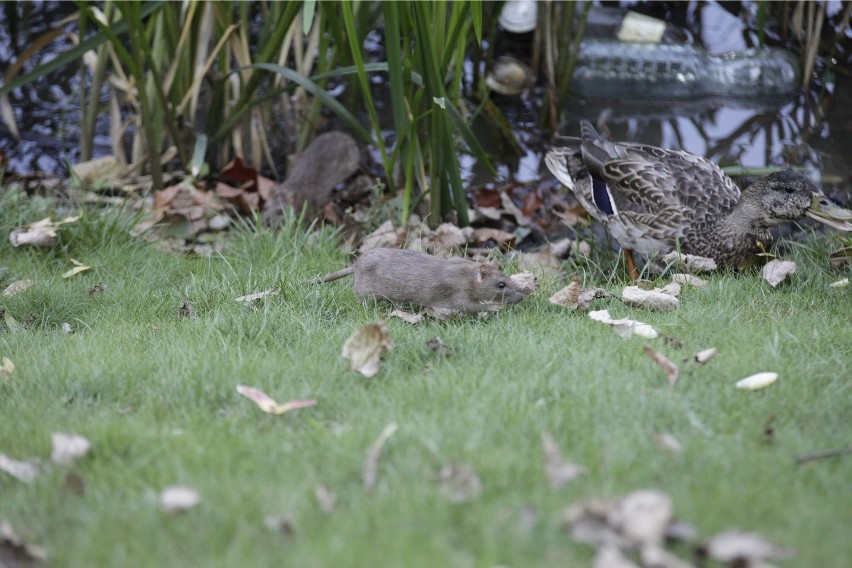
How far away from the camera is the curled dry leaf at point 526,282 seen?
3955mm

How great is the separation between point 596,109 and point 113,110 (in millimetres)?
4040

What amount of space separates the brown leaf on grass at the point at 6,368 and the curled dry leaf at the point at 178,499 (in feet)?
4.18

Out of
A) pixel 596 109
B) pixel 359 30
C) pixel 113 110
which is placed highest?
pixel 359 30

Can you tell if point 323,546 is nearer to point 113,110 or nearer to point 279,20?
point 279,20

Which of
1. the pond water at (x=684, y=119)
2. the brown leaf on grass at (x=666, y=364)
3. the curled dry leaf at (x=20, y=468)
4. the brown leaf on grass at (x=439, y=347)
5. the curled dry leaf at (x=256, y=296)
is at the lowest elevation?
the pond water at (x=684, y=119)

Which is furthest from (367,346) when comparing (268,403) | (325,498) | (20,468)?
(20,468)

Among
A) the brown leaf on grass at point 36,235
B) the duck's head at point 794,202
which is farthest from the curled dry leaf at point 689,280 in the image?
the brown leaf on grass at point 36,235

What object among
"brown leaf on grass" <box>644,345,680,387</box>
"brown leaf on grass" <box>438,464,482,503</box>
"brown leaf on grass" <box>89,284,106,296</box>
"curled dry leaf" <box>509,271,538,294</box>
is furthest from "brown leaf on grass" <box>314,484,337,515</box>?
"brown leaf on grass" <box>89,284,106,296</box>

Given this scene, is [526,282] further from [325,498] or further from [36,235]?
[36,235]

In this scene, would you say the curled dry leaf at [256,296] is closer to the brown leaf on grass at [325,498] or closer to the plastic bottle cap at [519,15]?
the brown leaf on grass at [325,498]

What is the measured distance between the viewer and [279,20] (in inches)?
226

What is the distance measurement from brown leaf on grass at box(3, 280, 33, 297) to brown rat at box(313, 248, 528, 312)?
1648 mm

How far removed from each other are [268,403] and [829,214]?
308 cm

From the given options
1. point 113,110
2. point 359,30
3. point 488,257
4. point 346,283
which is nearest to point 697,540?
point 346,283
